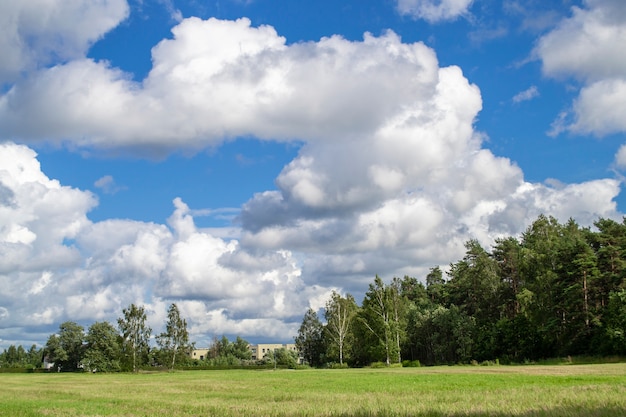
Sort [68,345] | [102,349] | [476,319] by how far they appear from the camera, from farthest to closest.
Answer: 1. [68,345]
2. [102,349]
3. [476,319]

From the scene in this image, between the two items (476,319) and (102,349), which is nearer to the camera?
(476,319)

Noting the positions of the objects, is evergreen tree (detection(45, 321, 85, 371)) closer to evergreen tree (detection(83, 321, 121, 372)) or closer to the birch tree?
evergreen tree (detection(83, 321, 121, 372))

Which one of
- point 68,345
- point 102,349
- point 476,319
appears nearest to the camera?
point 476,319

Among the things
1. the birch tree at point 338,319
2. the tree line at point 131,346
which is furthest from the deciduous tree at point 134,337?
the birch tree at point 338,319

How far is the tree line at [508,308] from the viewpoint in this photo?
81250 mm

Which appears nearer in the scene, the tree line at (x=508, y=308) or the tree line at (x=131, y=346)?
the tree line at (x=508, y=308)

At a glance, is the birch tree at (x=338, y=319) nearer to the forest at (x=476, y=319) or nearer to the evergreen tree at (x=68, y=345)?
the forest at (x=476, y=319)

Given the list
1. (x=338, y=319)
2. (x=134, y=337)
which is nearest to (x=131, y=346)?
(x=134, y=337)

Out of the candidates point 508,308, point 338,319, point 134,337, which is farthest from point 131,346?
point 508,308

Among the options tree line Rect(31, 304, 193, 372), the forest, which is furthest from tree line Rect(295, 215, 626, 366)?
tree line Rect(31, 304, 193, 372)

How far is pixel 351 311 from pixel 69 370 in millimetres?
71743

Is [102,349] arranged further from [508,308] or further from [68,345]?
[508,308]

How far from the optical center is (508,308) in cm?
11150

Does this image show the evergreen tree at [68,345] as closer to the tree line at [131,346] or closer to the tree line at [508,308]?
the tree line at [131,346]
